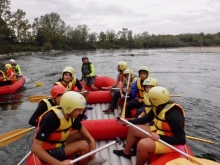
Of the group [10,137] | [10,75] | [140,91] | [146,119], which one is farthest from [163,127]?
[10,75]

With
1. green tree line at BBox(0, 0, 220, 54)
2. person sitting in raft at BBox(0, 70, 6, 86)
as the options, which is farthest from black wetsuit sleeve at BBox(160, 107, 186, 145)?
green tree line at BBox(0, 0, 220, 54)

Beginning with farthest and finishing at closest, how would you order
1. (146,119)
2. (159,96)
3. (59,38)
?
1. (59,38)
2. (146,119)
3. (159,96)

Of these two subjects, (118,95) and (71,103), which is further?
(118,95)

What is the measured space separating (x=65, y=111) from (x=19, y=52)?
39511mm

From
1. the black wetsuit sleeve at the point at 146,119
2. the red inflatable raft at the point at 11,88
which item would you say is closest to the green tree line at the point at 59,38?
the red inflatable raft at the point at 11,88

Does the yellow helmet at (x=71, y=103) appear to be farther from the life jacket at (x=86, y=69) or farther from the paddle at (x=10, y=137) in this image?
the life jacket at (x=86, y=69)

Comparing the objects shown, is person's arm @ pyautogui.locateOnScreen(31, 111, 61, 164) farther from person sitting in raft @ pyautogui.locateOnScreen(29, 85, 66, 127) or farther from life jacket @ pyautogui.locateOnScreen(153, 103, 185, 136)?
life jacket @ pyautogui.locateOnScreen(153, 103, 185, 136)

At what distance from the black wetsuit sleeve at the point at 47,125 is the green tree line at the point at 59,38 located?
1558 inches

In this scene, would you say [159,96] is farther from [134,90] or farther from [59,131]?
[134,90]

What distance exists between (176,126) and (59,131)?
137 centimetres

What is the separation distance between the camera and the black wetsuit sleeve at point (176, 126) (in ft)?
8.55

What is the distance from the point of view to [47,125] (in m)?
2.34

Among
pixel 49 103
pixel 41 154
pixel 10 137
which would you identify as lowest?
pixel 10 137

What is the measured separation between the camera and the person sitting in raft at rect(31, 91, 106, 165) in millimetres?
2338
